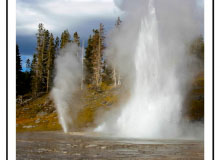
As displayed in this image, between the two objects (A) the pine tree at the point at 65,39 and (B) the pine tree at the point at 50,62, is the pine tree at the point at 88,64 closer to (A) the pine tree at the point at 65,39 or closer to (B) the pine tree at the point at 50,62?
(A) the pine tree at the point at 65,39

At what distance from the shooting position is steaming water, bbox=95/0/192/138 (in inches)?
1330

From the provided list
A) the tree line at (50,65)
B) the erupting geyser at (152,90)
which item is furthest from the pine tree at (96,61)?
the erupting geyser at (152,90)

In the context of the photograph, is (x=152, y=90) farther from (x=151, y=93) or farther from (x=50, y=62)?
(x=50, y=62)

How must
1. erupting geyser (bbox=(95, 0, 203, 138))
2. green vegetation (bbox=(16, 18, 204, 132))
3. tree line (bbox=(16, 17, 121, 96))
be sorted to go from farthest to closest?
tree line (bbox=(16, 17, 121, 96)) → green vegetation (bbox=(16, 18, 204, 132)) → erupting geyser (bbox=(95, 0, 203, 138))

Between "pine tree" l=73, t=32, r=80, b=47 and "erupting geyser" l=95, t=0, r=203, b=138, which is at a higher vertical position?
"pine tree" l=73, t=32, r=80, b=47

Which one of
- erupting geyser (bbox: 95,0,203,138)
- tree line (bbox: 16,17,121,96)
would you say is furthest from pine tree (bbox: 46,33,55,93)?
erupting geyser (bbox: 95,0,203,138)

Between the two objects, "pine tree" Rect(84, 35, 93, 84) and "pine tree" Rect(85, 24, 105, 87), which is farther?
"pine tree" Rect(84, 35, 93, 84)

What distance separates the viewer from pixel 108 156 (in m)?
16.2

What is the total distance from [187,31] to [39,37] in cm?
4143

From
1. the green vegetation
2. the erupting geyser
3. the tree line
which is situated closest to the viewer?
the erupting geyser

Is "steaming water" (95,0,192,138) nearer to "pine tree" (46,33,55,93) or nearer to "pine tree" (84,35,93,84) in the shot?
"pine tree" (46,33,55,93)

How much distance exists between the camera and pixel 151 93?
3722 cm
